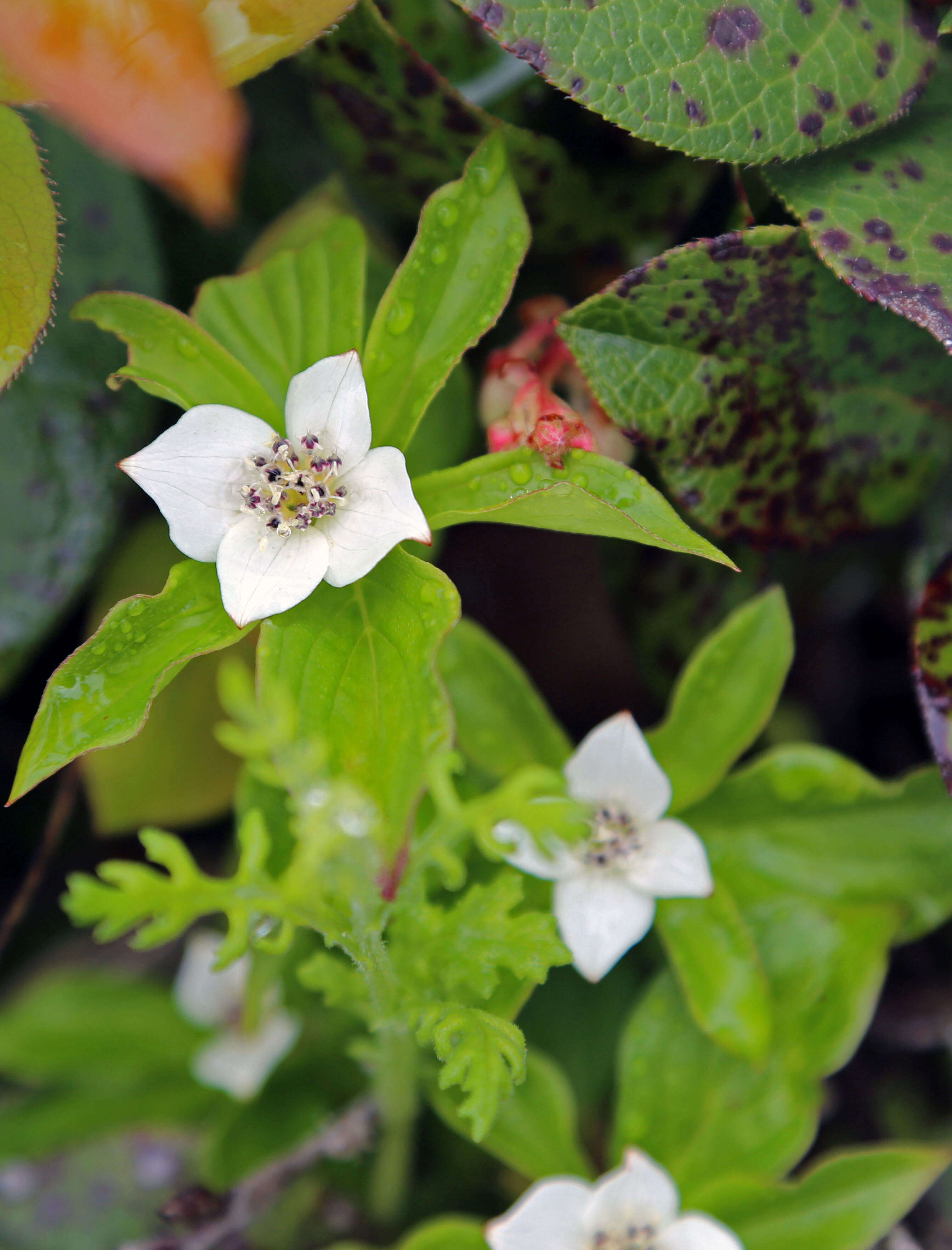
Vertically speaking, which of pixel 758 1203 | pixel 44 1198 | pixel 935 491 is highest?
pixel 935 491

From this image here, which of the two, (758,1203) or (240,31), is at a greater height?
(240,31)

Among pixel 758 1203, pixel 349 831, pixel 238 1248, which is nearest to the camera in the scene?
pixel 349 831

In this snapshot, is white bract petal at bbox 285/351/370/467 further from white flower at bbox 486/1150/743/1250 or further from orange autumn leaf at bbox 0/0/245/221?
white flower at bbox 486/1150/743/1250

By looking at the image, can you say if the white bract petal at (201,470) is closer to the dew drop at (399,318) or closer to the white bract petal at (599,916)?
the dew drop at (399,318)

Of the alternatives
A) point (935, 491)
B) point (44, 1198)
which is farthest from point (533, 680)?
point (44, 1198)

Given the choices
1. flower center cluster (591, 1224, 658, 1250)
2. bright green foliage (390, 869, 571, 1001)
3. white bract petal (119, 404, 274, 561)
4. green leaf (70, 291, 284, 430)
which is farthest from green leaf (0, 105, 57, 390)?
flower center cluster (591, 1224, 658, 1250)

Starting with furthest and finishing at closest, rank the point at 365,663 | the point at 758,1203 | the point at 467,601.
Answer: the point at 467,601 → the point at 758,1203 → the point at 365,663

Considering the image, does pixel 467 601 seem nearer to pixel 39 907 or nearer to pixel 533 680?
pixel 533 680
